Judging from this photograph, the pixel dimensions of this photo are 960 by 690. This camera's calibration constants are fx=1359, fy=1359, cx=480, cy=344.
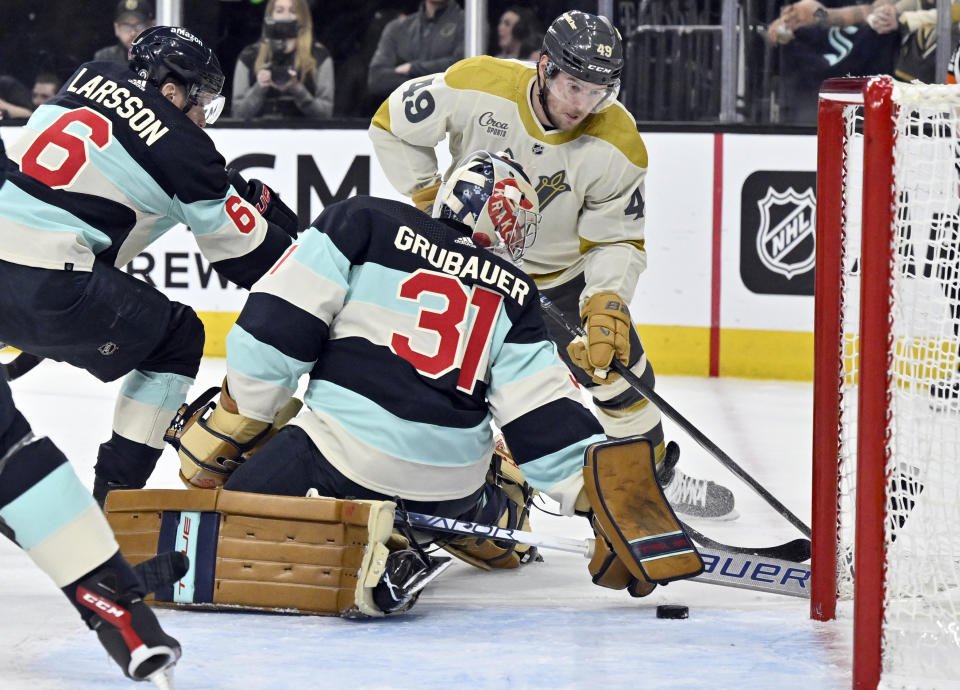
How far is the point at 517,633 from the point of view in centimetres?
232

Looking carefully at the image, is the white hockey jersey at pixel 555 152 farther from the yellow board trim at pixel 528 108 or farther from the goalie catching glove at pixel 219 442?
the goalie catching glove at pixel 219 442

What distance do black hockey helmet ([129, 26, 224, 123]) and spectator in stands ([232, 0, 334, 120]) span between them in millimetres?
3096

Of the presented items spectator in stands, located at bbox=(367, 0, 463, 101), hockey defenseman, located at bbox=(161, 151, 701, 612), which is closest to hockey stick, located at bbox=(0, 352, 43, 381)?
hockey defenseman, located at bbox=(161, 151, 701, 612)

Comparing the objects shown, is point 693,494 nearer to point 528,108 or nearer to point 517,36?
point 528,108

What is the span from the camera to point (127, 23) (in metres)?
6.14

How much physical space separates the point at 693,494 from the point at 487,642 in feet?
4.31

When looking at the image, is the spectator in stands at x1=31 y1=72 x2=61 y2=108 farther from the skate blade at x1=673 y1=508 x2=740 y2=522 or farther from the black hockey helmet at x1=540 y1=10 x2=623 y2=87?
the skate blade at x1=673 y1=508 x2=740 y2=522

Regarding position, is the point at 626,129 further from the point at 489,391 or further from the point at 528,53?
the point at 528,53

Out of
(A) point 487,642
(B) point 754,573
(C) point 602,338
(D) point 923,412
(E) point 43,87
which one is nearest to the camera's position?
(D) point 923,412

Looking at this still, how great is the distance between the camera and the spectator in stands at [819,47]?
5422 mm

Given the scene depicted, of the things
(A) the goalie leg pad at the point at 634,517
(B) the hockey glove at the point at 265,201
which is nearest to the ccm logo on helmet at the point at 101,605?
(A) the goalie leg pad at the point at 634,517

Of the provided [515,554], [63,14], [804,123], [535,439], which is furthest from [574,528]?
[63,14]

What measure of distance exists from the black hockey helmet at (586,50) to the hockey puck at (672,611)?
124cm

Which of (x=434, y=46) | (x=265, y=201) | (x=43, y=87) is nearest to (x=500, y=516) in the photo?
(x=265, y=201)
